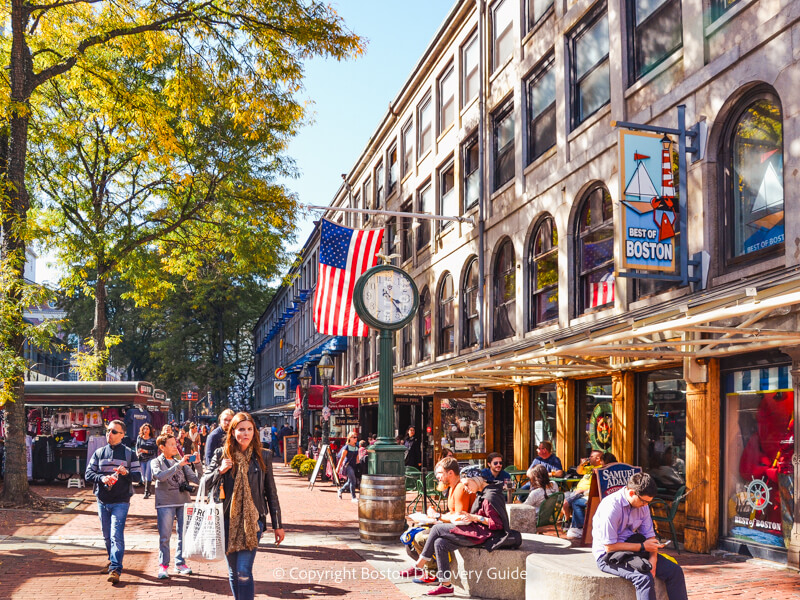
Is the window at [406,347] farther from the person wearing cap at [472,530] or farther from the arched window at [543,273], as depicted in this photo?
the person wearing cap at [472,530]

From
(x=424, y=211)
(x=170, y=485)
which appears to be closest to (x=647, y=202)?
(x=170, y=485)

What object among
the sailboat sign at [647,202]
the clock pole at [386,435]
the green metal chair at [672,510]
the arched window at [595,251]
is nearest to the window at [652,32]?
the sailboat sign at [647,202]

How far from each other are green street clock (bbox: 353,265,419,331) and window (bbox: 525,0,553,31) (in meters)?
7.86

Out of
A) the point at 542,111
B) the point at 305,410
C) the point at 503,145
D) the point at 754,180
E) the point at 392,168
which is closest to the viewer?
the point at 754,180

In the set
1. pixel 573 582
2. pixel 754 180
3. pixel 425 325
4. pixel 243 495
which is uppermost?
pixel 754 180

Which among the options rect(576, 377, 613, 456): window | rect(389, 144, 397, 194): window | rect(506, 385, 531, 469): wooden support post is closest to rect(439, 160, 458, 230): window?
rect(389, 144, 397, 194): window

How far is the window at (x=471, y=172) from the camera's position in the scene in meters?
22.0

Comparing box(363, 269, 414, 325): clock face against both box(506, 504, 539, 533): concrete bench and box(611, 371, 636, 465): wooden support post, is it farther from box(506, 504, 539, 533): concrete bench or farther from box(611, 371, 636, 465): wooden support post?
box(611, 371, 636, 465): wooden support post

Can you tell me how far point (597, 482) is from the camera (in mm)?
10875

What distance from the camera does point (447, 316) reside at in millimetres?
24453

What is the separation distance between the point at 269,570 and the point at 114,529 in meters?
1.77

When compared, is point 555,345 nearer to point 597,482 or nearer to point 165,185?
point 597,482

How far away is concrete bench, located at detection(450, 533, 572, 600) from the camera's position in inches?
325

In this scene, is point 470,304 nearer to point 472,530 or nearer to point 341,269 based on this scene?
point 341,269
